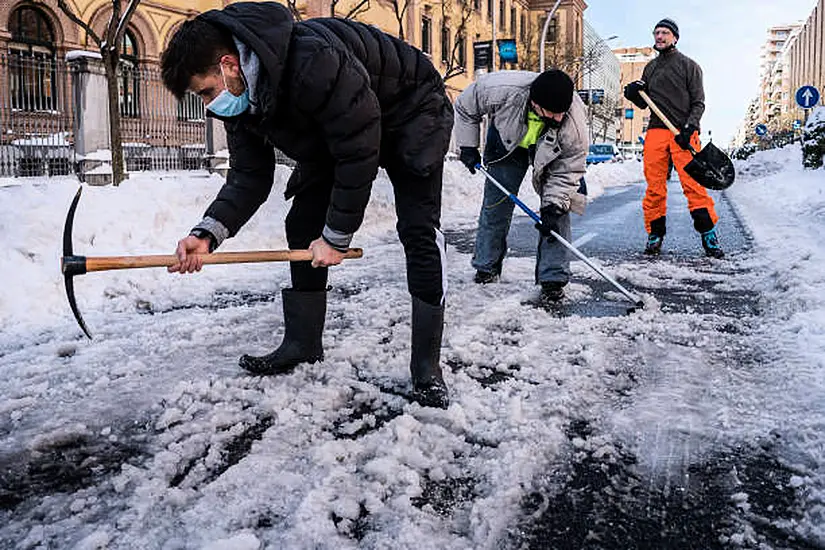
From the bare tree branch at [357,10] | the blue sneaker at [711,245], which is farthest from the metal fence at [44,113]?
the blue sneaker at [711,245]

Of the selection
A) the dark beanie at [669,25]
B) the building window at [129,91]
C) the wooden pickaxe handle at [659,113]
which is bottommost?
the wooden pickaxe handle at [659,113]

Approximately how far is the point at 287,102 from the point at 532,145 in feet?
9.60

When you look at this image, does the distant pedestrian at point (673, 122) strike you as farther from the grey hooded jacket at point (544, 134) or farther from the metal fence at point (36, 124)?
the metal fence at point (36, 124)

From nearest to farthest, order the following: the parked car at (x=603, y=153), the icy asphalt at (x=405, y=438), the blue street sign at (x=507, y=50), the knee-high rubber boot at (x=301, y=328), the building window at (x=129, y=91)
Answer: the icy asphalt at (x=405, y=438)
the knee-high rubber boot at (x=301, y=328)
the building window at (x=129, y=91)
the blue street sign at (x=507, y=50)
the parked car at (x=603, y=153)

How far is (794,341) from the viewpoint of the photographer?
147 inches

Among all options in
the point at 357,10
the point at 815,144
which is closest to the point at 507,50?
the point at 357,10

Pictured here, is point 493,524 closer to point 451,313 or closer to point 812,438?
point 812,438

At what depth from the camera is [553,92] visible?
178 inches

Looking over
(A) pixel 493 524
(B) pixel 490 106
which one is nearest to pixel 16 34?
(B) pixel 490 106

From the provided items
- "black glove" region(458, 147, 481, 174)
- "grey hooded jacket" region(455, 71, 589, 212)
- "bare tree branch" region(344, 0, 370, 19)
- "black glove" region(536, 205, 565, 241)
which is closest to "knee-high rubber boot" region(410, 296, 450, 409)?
"black glove" region(536, 205, 565, 241)

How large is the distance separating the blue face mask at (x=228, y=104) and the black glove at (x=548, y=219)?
2779 mm

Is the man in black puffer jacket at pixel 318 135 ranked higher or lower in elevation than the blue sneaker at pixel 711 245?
higher

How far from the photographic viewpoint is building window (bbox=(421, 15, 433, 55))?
113 ft

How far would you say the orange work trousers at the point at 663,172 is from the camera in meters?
6.78
